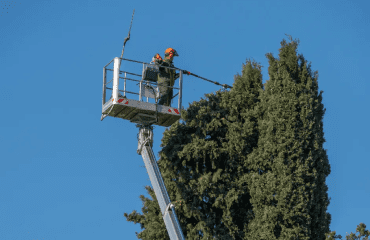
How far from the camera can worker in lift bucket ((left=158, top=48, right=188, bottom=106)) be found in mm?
19844

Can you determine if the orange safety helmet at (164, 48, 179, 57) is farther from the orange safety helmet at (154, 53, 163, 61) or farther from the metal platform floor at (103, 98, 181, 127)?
the metal platform floor at (103, 98, 181, 127)

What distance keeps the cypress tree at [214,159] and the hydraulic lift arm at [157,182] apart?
2.30m

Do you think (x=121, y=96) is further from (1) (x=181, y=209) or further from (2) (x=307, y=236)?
(2) (x=307, y=236)

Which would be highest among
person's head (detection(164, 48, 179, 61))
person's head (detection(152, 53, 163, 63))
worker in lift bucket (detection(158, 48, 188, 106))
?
person's head (detection(164, 48, 179, 61))

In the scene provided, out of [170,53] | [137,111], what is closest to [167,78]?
[170,53]

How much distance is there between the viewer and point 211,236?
2123 cm

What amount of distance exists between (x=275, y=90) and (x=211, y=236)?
208 inches

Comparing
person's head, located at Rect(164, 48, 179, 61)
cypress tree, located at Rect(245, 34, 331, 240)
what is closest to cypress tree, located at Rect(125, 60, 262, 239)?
cypress tree, located at Rect(245, 34, 331, 240)

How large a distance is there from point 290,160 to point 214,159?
2.97 metres

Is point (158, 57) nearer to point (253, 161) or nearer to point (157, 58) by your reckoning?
point (157, 58)

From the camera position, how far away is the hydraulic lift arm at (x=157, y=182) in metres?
18.5

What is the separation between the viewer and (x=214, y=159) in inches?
858

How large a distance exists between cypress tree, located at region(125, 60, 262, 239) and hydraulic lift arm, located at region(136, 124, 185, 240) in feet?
7.54

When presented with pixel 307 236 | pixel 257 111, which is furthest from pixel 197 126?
pixel 307 236
